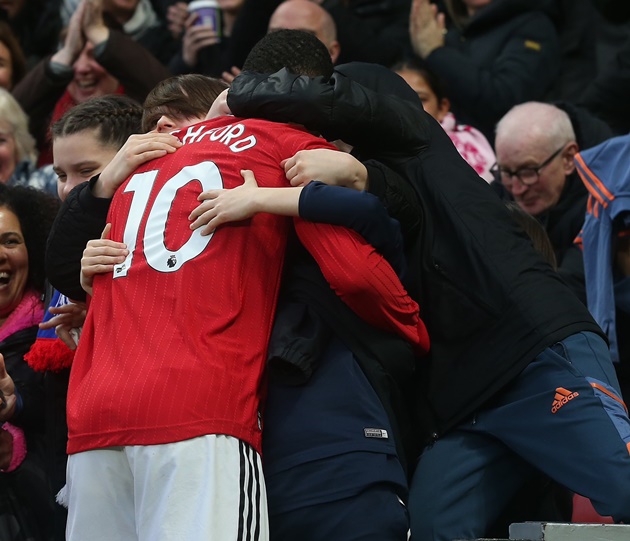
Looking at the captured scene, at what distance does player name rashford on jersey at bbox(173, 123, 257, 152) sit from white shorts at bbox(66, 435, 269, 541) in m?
0.79

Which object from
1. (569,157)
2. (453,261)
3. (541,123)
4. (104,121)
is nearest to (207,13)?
(541,123)

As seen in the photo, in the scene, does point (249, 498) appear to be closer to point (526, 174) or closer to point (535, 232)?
point (535, 232)

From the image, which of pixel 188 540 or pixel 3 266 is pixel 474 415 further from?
pixel 3 266

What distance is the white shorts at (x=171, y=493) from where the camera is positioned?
2727 mm

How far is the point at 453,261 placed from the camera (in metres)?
3.26

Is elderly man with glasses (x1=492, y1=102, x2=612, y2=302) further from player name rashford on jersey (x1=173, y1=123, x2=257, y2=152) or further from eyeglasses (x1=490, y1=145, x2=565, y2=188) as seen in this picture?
player name rashford on jersey (x1=173, y1=123, x2=257, y2=152)

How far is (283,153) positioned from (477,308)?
680mm

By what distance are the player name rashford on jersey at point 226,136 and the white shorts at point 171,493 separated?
2.59 feet

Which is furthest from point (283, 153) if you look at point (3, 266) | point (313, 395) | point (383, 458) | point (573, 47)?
point (573, 47)

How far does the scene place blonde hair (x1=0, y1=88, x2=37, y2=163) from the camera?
5.69m

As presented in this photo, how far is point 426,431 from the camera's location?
10.9 feet

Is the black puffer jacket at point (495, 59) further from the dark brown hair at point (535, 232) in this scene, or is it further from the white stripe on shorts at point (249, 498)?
the white stripe on shorts at point (249, 498)


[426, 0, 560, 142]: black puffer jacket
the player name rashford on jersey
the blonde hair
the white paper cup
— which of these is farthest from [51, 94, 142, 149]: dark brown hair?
the white paper cup

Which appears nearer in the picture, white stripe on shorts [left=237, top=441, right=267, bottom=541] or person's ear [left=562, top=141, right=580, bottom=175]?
white stripe on shorts [left=237, top=441, right=267, bottom=541]
